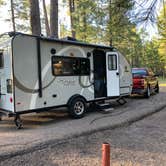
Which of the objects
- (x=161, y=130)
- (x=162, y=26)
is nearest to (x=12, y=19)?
(x=162, y=26)

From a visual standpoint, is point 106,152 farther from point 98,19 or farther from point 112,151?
point 98,19

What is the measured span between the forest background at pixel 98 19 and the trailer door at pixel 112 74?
46.9 inches

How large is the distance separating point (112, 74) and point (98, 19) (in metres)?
8.19

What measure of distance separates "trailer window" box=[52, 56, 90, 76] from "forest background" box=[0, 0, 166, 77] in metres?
1.83

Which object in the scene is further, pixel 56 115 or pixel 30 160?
pixel 56 115

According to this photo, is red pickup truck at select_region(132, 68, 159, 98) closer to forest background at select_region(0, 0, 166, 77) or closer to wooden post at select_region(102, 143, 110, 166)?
forest background at select_region(0, 0, 166, 77)

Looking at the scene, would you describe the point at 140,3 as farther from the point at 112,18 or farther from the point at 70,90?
the point at 70,90

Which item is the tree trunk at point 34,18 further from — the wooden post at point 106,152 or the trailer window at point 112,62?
the wooden post at point 106,152

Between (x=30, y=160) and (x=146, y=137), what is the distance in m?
3.24

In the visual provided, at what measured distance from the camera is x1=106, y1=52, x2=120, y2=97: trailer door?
10344mm

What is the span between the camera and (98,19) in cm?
1741

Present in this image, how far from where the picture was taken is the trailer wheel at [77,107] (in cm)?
852

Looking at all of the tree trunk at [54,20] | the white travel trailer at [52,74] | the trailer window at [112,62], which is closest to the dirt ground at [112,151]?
the white travel trailer at [52,74]

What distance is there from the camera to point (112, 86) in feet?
34.2
